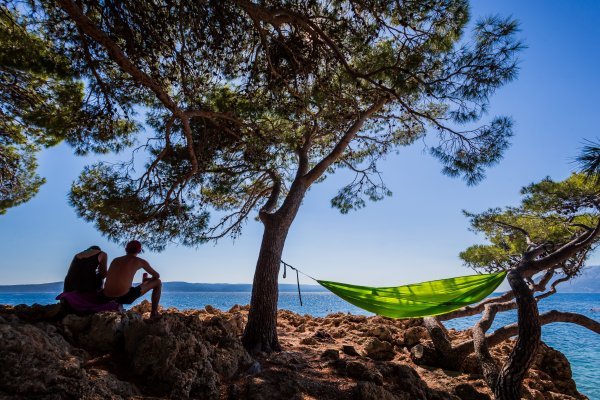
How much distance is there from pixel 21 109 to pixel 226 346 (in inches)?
161

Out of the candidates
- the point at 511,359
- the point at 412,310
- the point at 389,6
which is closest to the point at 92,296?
the point at 412,310

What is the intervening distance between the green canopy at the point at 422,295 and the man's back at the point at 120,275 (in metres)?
2.01

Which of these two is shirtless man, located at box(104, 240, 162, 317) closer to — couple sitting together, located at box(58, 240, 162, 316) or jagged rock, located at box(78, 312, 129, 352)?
couple sitting together, located at box(58, 240, 162, 316)

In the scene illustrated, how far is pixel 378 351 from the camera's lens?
3514 mm

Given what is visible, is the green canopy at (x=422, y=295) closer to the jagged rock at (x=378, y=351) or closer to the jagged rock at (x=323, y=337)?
the jagged rock at (x=378, y=351)

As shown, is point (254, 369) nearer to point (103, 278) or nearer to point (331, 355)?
point (331, 355)

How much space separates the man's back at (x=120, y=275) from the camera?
7.86 ft

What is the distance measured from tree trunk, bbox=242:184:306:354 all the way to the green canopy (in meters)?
0.64

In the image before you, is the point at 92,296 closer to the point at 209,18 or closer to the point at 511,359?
the point at 209,18

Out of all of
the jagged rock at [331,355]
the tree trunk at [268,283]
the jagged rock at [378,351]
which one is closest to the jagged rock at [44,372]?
the tree trunk at [268,283]

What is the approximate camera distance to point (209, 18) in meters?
2.66

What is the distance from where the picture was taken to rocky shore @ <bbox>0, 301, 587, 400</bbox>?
4.69 feet

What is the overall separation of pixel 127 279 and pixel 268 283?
1397mm

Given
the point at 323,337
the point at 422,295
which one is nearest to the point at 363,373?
the point at 422,295
